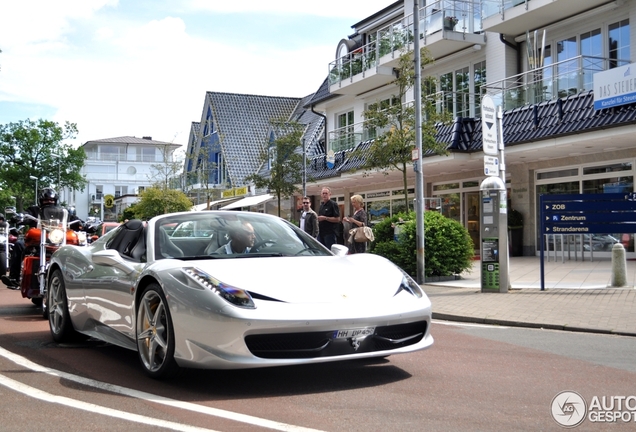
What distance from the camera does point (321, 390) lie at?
5227mm

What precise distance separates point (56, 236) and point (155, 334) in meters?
5.53

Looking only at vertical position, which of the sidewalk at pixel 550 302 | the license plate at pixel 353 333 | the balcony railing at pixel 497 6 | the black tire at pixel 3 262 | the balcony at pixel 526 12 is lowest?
the sidewalk at pixel 550 302

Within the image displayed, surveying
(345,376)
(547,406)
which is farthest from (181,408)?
(547,406)

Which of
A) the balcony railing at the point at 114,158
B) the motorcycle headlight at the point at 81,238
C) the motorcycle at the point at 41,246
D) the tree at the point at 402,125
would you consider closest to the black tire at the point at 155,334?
the motorcycle at the point at 41,246

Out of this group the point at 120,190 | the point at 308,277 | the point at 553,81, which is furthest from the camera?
the point at 120,190

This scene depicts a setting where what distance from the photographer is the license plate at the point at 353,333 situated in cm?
515

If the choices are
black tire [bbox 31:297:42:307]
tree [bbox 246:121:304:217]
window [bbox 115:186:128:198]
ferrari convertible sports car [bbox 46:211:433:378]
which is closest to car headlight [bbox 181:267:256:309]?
ferrari convertible sports car [bbox 46:211:433:378]

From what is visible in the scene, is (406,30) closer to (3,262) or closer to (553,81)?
(553,81)

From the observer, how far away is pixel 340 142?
30828 millimetres

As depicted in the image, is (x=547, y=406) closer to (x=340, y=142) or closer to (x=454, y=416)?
(x=454, y=416)

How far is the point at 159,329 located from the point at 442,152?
48.7 ft

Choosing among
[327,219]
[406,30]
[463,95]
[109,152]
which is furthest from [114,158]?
[327,219]

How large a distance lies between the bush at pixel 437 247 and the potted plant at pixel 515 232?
7381mm

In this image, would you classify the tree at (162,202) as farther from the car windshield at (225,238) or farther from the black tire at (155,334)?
the black tire at (155,334)
